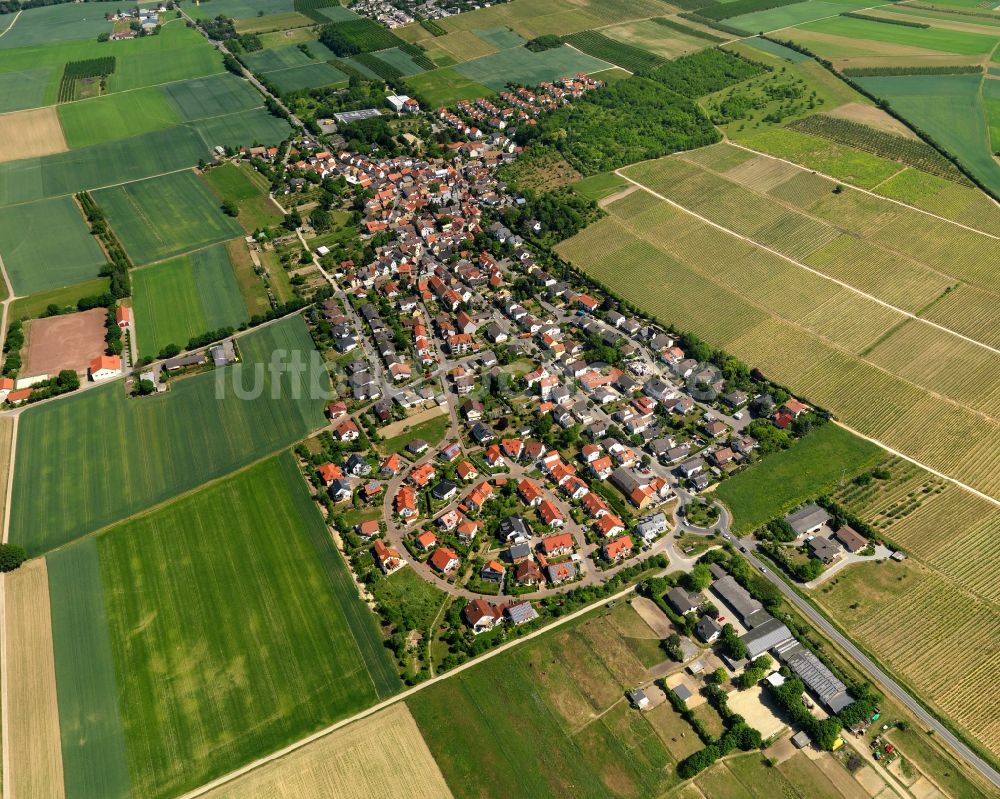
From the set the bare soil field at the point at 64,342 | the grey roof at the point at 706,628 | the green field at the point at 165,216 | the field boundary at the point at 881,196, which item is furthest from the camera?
the green field at the point at 165,216

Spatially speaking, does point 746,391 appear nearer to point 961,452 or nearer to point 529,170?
point 961,452

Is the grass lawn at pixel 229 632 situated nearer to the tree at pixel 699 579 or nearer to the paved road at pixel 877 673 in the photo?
the tree at pixel 699 579

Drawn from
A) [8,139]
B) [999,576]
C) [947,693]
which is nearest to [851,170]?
[999,576]

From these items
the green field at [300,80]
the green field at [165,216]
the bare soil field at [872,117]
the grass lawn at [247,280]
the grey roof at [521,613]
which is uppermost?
the bare soil field at [872,117]

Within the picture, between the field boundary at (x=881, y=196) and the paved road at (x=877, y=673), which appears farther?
the field boundary at (x=881, y=196)

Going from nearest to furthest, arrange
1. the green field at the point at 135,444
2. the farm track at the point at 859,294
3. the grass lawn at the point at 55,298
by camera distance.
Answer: the green field at the point at 135,444, the farm track at the point at 859,294, the grass lawn at the point at 55,298

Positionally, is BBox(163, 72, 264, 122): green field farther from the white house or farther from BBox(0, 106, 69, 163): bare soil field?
the white house

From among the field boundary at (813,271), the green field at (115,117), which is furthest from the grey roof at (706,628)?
the green field at (115,117)
